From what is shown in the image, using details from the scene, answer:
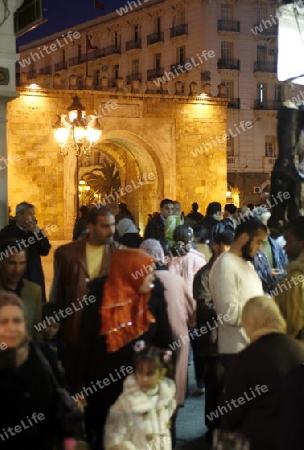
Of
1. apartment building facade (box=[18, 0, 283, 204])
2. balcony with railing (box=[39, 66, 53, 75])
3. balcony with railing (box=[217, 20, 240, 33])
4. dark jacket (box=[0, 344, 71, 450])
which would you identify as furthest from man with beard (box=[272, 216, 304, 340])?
balcony with railing (box=[39, 66, 53, 75])

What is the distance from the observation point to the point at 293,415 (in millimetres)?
2850

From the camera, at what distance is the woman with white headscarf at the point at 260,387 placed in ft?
12.2

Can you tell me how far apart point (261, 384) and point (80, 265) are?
261cm

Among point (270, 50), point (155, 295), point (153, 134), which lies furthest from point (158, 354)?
point (270, 50)

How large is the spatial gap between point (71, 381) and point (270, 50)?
49662 millimetres


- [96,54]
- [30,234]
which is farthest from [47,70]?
[30,234]

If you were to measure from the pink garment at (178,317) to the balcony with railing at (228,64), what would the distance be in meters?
45.2

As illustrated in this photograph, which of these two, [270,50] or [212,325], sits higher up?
[270,50]

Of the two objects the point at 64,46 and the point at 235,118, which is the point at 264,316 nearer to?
the point at 235,118

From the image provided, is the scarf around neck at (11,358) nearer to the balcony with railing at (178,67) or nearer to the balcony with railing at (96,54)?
the balcony with railing at (178,67)

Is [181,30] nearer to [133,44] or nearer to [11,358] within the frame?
[133,44]

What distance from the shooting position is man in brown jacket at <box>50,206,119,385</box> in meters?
6.05

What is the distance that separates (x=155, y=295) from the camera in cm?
543

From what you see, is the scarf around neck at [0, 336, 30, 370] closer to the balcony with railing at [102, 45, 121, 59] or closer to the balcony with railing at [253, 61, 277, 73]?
the balcony with railing at [253, 61, 277, 73]
